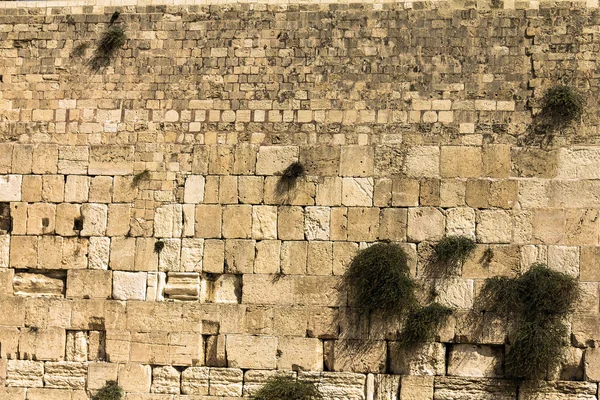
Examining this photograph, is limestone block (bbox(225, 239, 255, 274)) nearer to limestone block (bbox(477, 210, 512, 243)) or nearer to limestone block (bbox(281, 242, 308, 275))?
limestone block (bbox(281, 242, 308, 275))

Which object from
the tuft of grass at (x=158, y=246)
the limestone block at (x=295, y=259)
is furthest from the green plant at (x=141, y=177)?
the limestone block at (x=295, y=259)

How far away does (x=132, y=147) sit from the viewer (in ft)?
32.6

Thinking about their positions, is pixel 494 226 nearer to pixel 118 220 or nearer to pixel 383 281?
pixel 383 281

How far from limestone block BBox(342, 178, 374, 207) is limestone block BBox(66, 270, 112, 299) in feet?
9.58

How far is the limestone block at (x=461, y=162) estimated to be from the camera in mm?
9406

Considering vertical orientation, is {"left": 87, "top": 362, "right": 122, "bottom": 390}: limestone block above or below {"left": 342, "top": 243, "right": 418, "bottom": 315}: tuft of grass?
below

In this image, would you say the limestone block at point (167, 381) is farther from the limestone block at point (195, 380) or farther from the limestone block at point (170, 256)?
the limestone block at point (170, 256)

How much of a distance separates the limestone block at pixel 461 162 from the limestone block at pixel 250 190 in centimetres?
210

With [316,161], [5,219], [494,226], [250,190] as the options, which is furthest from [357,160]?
[5,219]

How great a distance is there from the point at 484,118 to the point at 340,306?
8.80 feet

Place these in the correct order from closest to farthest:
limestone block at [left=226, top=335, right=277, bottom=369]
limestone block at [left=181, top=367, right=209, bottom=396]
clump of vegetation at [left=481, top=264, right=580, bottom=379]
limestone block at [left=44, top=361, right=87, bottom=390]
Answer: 1. clump of vegetation at [left=481, top=264, right=580, bottom=379]
2. limestone block at [left=226, top=335, right=277, bottom=369]
3. limestone block at [left=181, top=367, right=209, bottom=396]
4. limestone block at [left=44, top=361, right=87, bottom=390]

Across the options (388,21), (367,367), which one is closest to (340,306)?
(367,367)

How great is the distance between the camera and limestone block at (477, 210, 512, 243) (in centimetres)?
927

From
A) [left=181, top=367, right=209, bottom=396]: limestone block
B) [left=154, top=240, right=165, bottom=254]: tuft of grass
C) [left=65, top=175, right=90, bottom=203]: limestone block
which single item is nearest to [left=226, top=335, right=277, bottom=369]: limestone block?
[left=181, top=367, right=209, bottom=396]: limestone block
